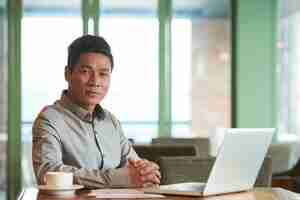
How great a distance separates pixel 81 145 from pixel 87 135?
0.19 feet

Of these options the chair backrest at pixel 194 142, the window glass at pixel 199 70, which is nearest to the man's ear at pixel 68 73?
the chair backrest at pixel 194 142

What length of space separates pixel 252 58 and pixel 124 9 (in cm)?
176

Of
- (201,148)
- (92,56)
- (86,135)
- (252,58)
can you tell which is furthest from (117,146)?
(252,58)

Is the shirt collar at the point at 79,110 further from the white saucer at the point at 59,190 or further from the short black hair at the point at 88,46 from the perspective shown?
the white saucer at the point at 59,190

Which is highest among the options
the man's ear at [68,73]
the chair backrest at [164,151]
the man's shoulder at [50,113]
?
the man's ear at [68,73]

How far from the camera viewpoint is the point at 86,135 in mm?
3139

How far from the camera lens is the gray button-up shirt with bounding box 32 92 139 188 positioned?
2.90 meters

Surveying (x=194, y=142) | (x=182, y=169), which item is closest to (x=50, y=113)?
(x=182, y=169)

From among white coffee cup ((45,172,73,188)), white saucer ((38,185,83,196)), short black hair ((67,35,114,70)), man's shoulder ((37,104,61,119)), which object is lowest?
white saucer ((38,185,83,196))

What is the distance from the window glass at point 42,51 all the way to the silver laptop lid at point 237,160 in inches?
264

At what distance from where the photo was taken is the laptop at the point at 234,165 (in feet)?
8.35

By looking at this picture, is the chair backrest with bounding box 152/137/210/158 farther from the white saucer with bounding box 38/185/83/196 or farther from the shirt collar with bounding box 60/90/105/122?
the white saucer with bounding box 38/185/83/196

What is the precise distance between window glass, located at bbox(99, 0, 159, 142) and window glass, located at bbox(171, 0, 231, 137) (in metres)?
0.29

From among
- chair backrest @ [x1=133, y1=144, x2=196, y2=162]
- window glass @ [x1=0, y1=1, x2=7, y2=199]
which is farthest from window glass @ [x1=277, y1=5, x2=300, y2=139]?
chair backrest @ [x1=133, y1=144, x2=196, y2=162]
